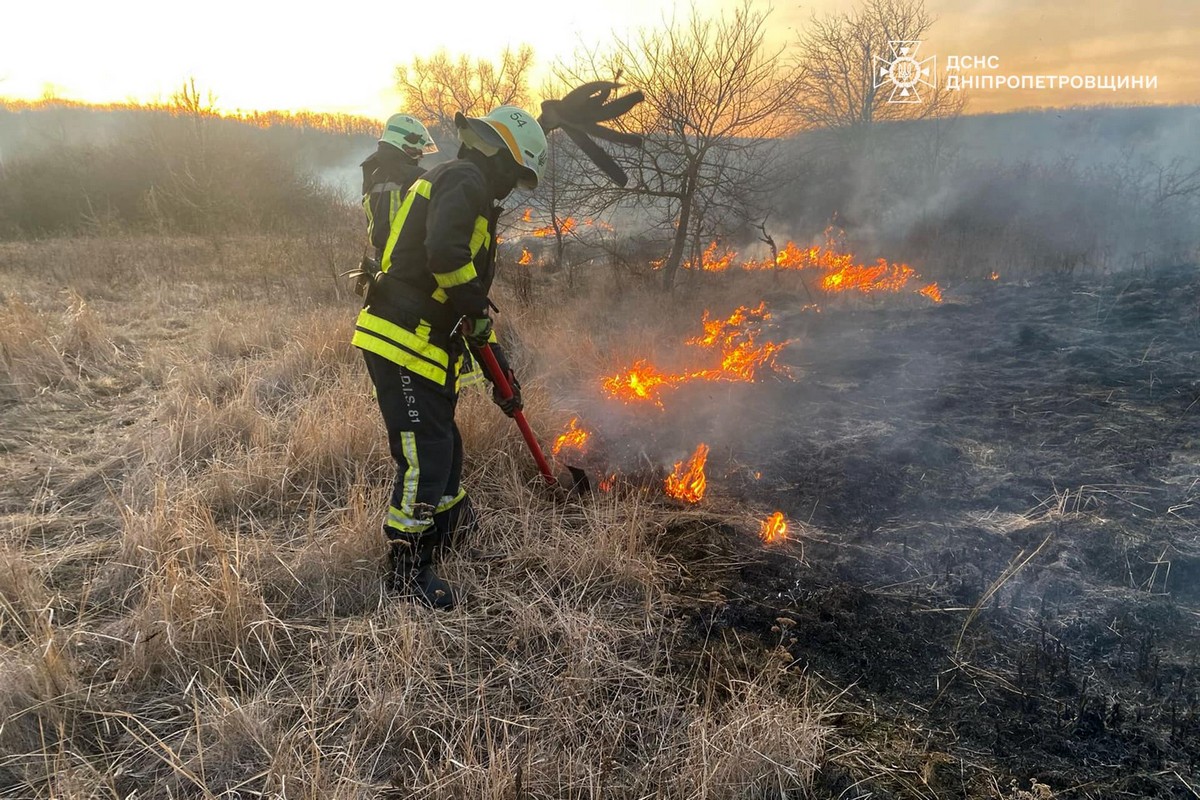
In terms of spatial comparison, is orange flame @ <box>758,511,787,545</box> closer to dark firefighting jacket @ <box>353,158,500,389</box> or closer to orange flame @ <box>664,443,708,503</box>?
orange flame @ <box>664,443,708,503</box>

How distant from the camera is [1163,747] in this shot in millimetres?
2104

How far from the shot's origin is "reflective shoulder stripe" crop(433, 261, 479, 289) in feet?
8.47

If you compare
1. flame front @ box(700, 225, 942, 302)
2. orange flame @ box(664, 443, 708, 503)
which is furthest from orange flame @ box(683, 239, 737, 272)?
orange flame @ box(664, 443, 708, 503)

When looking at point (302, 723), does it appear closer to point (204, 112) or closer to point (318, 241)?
point (318, 241)

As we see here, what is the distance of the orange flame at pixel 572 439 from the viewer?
4.47 m

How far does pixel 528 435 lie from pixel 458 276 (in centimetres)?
125

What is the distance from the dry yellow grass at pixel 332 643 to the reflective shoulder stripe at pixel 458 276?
1.46 m

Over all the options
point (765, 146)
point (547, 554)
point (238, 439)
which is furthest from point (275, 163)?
point (547, 554)

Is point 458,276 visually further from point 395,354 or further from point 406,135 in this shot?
point 406,135

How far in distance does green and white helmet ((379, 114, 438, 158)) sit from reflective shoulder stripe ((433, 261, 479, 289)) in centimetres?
265

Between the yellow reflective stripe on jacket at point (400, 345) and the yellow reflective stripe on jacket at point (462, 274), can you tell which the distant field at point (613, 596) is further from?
the yellow reflective stripe on jacket at point (462, 274)

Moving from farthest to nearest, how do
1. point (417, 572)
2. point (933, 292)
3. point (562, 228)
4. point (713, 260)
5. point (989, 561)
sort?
point (562, 228)
point (713, 260)
point (933, 292)
point (989, 561)
point (417, 572)

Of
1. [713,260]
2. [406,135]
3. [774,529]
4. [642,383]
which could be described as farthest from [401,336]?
[713,260]

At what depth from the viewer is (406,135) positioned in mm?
4910
